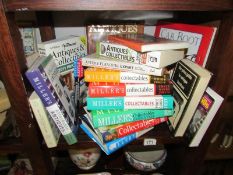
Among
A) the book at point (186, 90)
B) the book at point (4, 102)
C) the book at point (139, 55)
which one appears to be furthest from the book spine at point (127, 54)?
the book at point (4, 102)

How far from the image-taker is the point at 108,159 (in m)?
0.92

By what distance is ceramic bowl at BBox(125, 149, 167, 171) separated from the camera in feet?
2.66

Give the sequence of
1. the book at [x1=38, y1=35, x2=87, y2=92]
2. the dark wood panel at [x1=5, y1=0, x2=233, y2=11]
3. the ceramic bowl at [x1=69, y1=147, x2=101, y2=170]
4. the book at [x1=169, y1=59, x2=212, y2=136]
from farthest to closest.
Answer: the ceramic bowl at [x1=69, y1=147, x2=101, y2=170]
the book at [x1=38, y1=35, x2=87, y2=92]
the book at [x1=169, y1=59, x2=212, y2=136]
the dark wood panel at [x1=5, y1=0, x2=233, y2=11]

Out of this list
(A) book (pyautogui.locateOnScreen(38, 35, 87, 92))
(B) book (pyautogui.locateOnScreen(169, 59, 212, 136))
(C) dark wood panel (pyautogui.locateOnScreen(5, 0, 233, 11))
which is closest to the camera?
(C) dark wood panel (pyautogui.locateOnScreen(5, 0, 233, 11))

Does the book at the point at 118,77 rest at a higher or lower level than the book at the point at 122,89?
higher

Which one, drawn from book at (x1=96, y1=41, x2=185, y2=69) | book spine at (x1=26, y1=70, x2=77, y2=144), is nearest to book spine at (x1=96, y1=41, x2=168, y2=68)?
book at (x1=96, y1=41, x2=185, y2=69)

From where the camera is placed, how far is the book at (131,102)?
604 millimetres

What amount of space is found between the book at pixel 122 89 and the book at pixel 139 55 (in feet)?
0.24

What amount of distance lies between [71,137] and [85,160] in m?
0.25

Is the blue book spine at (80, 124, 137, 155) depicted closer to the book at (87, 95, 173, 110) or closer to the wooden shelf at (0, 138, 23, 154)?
the book at (87, 95, 173, 110)

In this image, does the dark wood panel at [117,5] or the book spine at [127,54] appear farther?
the book spine at [127,54]

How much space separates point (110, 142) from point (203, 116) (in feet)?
0.98

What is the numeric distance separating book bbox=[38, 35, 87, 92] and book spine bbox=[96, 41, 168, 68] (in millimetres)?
148

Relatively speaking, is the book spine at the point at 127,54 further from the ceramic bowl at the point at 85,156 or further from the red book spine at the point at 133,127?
the ceramic bowl at the point at 85,156
